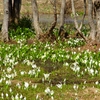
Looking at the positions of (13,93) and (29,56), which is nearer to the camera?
(13,93)

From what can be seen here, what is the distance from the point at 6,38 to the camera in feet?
70.3

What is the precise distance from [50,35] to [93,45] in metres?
3.34

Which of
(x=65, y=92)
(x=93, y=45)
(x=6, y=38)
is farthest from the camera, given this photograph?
(x=6, y=38)

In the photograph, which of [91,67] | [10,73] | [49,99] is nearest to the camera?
[49,99]

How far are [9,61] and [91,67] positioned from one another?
3.17 meters

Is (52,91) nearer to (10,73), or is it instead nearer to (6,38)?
(10,73)

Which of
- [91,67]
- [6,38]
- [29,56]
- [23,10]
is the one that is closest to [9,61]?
[29,56]

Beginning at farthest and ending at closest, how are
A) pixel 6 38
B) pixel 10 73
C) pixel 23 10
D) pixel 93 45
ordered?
pixel 23 10
pixel 6 38
pixel 93 45
pixel 10 73

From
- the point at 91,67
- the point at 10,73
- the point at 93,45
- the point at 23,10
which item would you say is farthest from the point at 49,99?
the point at 23,10

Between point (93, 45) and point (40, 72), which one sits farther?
point (93, 45)

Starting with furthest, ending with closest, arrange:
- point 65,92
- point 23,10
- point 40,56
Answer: point 23,10
point 40,56
point 65,92

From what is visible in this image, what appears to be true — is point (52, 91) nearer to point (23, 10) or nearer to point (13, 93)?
point (13, 93)

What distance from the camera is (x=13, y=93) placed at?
35.3 ft

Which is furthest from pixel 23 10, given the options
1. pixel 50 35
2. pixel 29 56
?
pixel 29 56
